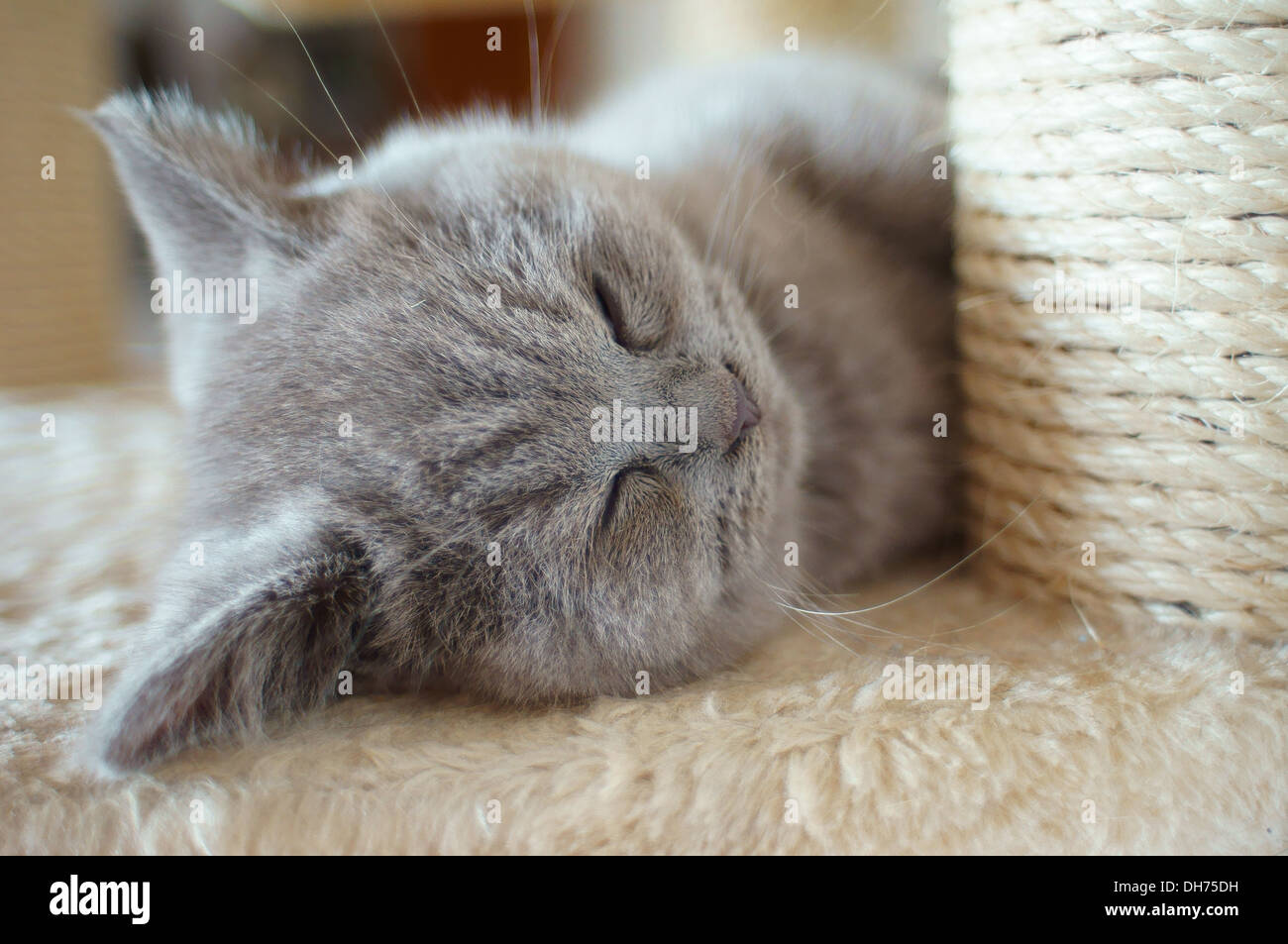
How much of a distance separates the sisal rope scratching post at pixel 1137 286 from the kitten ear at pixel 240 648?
67 cm

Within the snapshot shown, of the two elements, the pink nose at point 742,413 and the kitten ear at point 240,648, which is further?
the pink nose at point 742,413

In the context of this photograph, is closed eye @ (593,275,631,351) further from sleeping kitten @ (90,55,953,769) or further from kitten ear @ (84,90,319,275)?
kitten ear @ (84,90,319,275)

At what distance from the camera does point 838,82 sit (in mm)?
1180

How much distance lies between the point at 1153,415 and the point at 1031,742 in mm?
321

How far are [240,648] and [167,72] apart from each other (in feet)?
9.07

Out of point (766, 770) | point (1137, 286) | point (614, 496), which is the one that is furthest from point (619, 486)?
point (1137, 286)

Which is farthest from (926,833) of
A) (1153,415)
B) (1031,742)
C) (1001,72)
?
(1001,72)

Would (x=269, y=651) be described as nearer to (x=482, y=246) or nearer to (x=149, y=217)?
(x=482, y=246)

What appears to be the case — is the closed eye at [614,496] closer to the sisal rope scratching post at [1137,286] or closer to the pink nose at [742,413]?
the pink nose at [742,413]

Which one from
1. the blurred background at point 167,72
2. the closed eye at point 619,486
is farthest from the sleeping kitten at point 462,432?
the blurred background at point 167,72

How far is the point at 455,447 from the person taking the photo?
0.78m

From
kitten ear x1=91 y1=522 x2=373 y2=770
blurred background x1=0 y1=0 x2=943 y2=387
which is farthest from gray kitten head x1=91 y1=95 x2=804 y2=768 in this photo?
blurred background x1=0 y1=0 x2=943 y2=387

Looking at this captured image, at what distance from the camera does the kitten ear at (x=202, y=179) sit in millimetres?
878

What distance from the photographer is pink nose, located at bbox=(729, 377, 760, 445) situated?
0.86m
